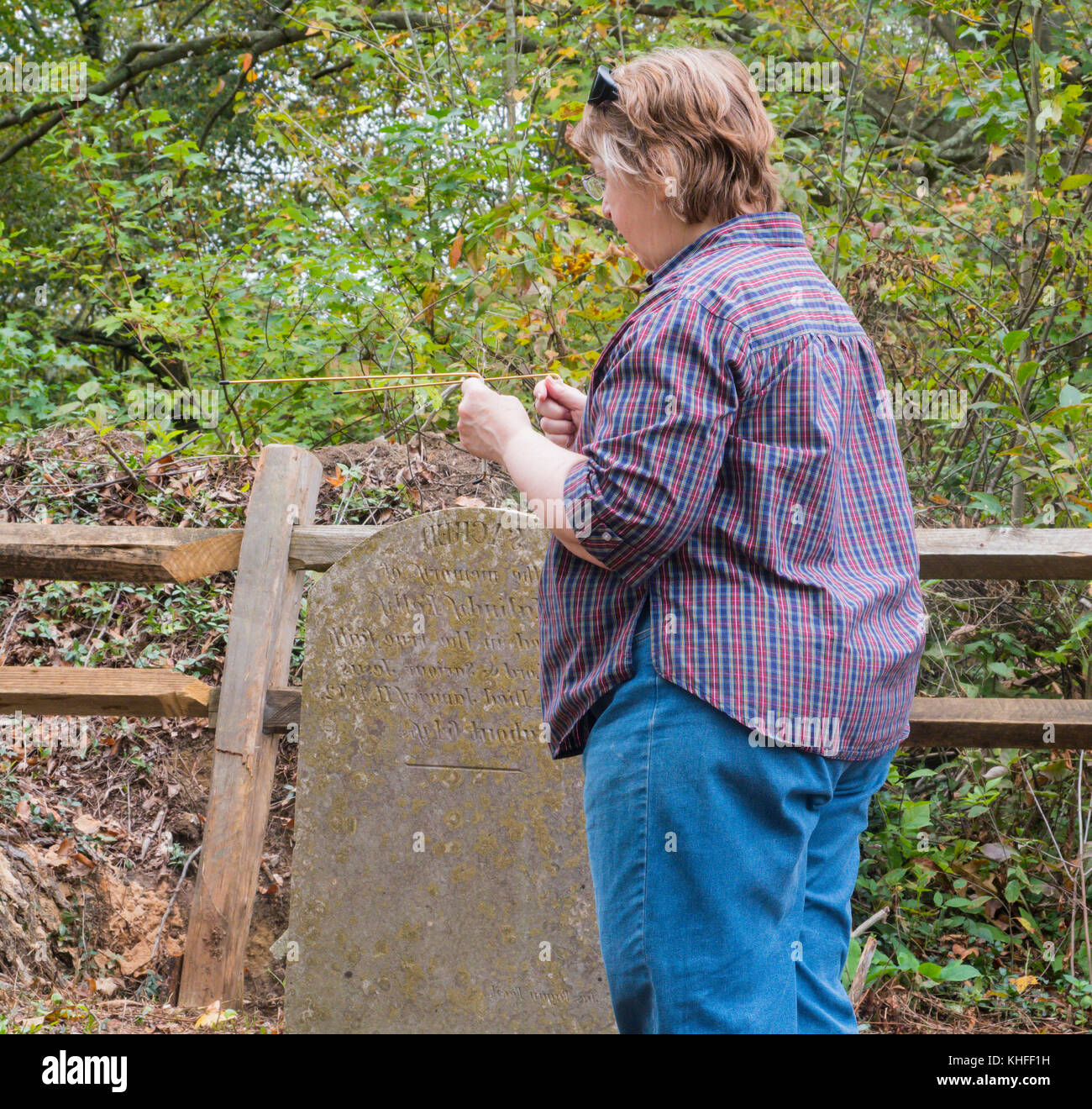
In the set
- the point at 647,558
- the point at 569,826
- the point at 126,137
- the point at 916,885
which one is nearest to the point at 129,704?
the point at 569,826

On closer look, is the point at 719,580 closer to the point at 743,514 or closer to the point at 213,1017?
the point at 743,514

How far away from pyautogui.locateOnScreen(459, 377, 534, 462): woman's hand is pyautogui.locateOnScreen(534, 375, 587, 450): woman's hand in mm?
206

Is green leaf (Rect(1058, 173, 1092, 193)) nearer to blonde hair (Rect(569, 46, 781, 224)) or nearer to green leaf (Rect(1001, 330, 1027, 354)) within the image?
green leaf (Rect(1001, 330, 1027, 354))

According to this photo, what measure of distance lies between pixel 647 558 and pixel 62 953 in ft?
10.9

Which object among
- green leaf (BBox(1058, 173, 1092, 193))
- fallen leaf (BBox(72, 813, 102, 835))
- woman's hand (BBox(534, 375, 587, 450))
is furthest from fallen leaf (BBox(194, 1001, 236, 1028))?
green leaf (BBox(1058, 173, 1092, 193))

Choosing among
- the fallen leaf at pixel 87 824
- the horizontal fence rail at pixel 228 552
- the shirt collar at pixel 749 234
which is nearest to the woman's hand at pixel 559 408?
the shirt collar at pixel 749 234

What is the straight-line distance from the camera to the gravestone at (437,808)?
3.18 meters

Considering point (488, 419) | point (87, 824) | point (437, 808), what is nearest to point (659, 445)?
point (488, 419)

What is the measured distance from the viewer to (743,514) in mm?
1425

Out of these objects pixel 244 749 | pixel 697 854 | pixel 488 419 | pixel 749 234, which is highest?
pixel 749 234

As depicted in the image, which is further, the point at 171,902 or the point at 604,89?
the point at 171,902

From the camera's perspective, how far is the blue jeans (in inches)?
55.0

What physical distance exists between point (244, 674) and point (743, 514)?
96.8 inches

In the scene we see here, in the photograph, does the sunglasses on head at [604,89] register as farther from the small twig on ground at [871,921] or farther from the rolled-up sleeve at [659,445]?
the small twig on ground at [871,921]
